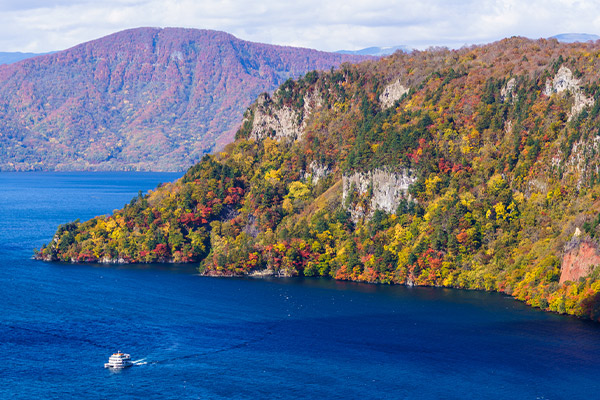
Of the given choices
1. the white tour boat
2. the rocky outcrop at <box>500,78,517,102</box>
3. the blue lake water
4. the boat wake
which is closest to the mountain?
the rocky outcrop at <box>500,78,517,102</box>

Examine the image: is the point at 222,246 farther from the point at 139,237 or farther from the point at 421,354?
the point at 421,354

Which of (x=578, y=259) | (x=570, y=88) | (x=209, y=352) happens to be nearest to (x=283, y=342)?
(x=209, y=352)

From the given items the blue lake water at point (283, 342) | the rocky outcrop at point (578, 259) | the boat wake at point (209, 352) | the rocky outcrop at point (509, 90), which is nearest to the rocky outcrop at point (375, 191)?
the blue lake water at point (283, 342)

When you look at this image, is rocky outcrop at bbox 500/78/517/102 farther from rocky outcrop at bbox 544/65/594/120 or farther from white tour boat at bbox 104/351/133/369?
white tour boat at bbox 104/351/133/369

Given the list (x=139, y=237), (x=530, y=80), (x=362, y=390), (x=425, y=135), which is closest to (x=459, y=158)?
(x=425, y=135)

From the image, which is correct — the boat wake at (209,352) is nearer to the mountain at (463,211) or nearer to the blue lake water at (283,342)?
the blue lake water at (283,342)

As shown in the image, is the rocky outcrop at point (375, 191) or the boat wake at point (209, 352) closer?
the boat wake at point (209, 352)
